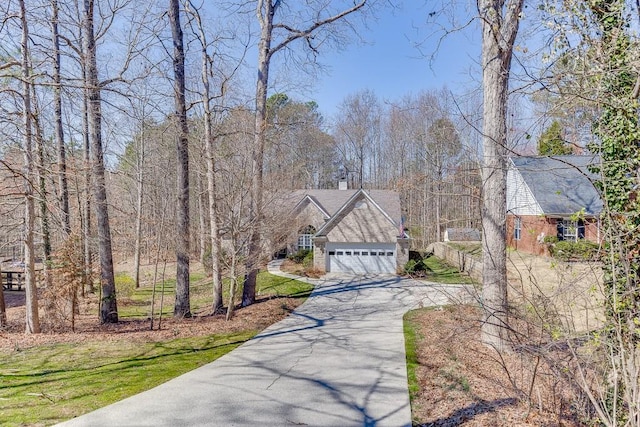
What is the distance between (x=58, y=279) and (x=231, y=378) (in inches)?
238

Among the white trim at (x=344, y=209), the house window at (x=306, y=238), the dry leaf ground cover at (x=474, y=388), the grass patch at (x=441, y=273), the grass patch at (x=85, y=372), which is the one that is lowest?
the grass patch at (x=441, y=273)

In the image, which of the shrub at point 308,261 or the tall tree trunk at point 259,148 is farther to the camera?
the shrub at point 308,261

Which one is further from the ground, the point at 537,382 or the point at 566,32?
the point at 566,32

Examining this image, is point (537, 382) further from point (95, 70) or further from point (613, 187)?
point (95, 70)

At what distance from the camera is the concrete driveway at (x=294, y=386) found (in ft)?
17.5

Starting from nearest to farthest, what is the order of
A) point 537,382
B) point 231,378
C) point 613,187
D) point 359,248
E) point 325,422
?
point 613,187
point 325,422
point 537,382
point 231,378
point 359,248

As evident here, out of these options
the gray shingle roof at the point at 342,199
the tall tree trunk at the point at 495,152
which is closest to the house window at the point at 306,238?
the gray shingle roof at the point at 342,199

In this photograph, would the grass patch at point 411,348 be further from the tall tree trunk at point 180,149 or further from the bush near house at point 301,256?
the bush near house at point 301,256

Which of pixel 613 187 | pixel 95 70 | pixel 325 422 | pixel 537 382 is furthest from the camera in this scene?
pixel 95 70

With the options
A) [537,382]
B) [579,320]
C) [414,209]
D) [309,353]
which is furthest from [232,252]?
[414,209]

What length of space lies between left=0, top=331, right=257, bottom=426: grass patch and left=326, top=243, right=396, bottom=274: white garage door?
1192 cm

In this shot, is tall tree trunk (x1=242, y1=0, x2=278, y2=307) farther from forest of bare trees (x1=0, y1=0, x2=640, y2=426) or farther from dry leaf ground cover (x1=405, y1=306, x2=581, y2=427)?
dry leaf ground cover (x1=405, y1=306, x2=581, y2=427)

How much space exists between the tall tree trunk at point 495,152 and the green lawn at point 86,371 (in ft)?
20.3

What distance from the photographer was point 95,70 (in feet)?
33.7
